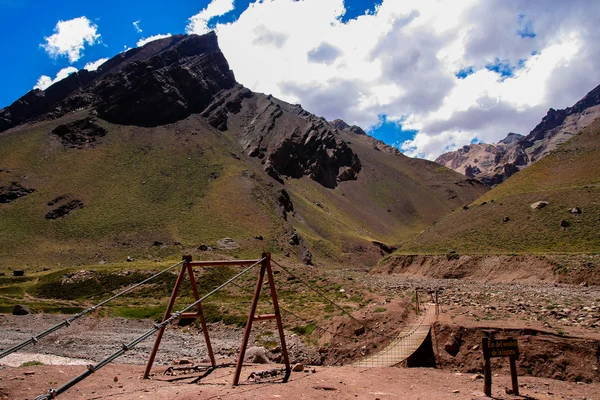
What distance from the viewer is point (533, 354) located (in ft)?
46.4

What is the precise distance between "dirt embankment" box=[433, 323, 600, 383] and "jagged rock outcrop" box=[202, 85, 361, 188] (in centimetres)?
12788

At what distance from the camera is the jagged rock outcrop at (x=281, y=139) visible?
159125mm

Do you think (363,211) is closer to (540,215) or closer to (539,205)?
(539,205)

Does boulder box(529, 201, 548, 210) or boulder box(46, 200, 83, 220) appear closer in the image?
boulder box(529, 201, 548, 210)

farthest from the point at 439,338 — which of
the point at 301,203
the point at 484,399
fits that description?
the point at 301,203

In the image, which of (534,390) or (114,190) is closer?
(534,390)

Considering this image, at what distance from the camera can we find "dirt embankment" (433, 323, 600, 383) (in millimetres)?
13289

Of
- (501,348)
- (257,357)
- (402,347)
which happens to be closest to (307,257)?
(257,357)

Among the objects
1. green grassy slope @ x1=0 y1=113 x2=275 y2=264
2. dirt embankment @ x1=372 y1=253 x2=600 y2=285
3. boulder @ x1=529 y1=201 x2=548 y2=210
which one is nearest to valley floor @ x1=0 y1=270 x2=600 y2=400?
dirt embankment @ x1=372 y1=253 x2=600 y2=285

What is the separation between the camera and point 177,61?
583ft

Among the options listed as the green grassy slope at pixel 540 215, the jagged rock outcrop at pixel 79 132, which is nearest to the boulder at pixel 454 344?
the green grassy slope at pixel 540 215

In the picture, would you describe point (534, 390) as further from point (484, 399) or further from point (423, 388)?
point (423, 388)

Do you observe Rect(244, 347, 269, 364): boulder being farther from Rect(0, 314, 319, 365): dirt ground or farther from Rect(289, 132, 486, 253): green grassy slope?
Rect(289, 132, 486, 253): green grassy slope

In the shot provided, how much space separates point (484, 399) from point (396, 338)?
21.5 feet
